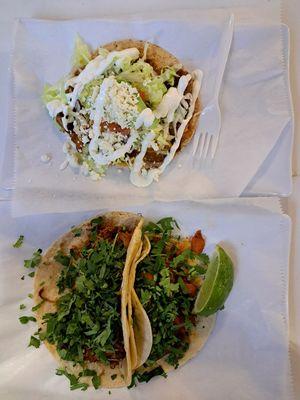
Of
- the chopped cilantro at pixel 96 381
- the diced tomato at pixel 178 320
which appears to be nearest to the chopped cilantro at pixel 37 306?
the chopped cilantro at pixel 96 381

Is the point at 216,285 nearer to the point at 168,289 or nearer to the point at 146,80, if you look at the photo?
the point at 168,289

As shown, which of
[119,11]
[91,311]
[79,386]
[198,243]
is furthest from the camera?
[119,11]

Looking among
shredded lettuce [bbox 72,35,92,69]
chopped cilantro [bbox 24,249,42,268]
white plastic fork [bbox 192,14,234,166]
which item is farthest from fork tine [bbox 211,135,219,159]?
chopped cilantro [bbox 24,249,42,268]

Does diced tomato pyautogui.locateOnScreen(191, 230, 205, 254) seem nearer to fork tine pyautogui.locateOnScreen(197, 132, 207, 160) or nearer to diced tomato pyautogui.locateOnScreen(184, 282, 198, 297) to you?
diced tomato pyautogui.locateOnScreen(184, 282, 198, 297)

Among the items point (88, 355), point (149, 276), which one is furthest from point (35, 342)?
point (149, 276)

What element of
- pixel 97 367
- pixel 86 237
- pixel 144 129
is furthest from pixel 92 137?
pixel 97 367

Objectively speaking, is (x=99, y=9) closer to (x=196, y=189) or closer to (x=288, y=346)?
(x=196, y=189)

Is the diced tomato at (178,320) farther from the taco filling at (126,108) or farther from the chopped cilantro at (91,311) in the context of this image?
the taco filling at (126,108)
